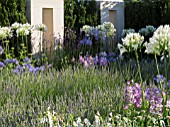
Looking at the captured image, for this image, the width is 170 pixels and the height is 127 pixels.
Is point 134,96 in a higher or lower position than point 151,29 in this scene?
lower

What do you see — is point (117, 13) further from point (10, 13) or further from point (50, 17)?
point (10, 13)

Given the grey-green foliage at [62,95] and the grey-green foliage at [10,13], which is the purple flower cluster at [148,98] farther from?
the grey-green foliage at [10,13]

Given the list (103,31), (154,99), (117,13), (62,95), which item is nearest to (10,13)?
(103,31)

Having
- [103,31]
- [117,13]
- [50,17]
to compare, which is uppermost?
[117,13]

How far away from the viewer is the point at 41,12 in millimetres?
8688

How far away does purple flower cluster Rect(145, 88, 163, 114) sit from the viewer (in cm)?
326

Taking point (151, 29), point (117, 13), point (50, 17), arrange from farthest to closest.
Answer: point (117, 13)
point (50, 17)
point (151, 29)

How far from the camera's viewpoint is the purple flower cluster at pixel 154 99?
3.26m

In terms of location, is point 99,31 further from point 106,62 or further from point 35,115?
point 35,115

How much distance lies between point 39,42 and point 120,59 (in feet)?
7.73

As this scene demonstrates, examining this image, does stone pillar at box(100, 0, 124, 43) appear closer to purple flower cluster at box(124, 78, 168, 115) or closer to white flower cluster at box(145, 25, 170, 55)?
purple flower cluster at box(124, 78, 168, 115)

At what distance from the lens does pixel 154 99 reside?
3359 millimetres

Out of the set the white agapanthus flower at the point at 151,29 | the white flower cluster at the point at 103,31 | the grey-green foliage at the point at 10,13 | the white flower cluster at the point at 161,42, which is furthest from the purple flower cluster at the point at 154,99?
the white agapanthus flower at the point at 151,29

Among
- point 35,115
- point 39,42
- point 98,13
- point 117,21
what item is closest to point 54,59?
point 39,42
